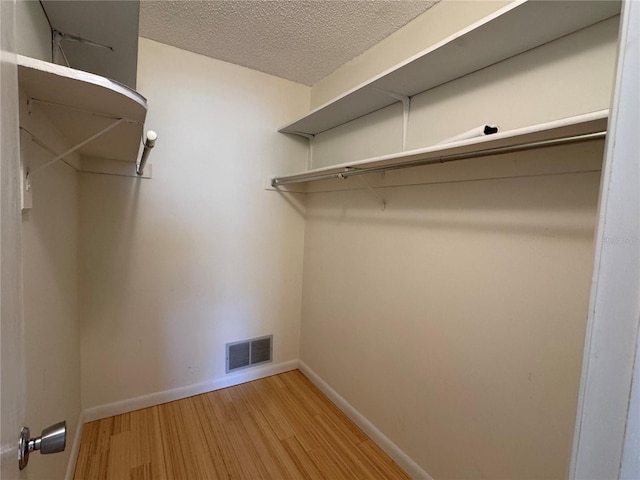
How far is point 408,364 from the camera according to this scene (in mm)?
1643

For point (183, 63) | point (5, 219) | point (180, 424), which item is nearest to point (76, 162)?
point (183, 63)

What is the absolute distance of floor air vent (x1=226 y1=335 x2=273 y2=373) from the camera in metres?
2.37

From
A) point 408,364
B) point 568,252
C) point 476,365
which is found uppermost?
point 568,252

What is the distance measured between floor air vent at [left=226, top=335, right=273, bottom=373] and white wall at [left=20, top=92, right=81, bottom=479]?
967 mm

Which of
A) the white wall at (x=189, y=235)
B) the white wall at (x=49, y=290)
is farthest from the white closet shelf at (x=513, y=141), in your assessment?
the white wall at (x=49, y=290)

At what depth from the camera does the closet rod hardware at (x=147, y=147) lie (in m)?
1.35

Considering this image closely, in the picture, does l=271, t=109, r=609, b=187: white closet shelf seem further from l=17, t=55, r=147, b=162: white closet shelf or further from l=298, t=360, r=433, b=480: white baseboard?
l=298, t=360, r=433, b=480: white baseboard

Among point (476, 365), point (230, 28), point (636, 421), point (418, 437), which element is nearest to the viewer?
point (636, 421)

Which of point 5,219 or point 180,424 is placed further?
point 180,424

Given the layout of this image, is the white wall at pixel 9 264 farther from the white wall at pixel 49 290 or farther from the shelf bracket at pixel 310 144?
the shelf bracket at pixel 310 144

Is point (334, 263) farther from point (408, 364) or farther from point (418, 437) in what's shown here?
point (418, 437)

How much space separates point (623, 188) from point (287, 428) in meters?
2.11

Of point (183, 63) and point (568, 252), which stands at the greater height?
point (183, 63)

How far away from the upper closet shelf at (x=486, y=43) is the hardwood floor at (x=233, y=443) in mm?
2031
